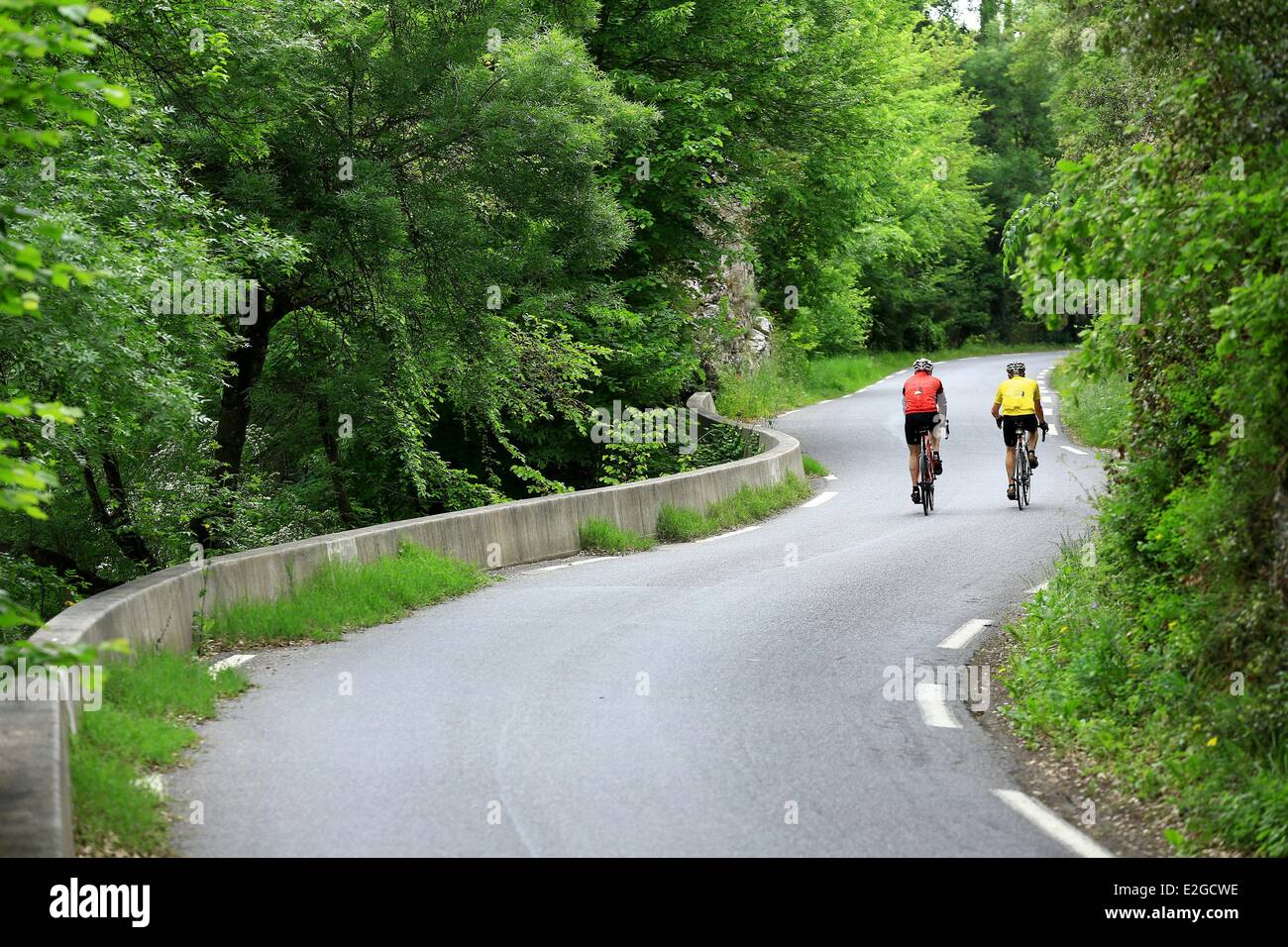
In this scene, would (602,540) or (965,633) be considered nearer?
(965,633)

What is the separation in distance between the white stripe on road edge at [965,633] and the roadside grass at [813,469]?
12.8 m

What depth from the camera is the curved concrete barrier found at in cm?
528

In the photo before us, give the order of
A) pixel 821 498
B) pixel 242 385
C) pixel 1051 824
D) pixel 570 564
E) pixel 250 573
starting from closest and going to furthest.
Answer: pixel 1051 824, pixel 250 573, pixel 570 564, pixel 242 385, pixel 821 498

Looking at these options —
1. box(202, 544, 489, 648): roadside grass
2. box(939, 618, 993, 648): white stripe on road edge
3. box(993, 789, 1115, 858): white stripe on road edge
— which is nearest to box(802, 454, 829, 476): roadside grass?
box(202, 544, 489, 648): roadside grass

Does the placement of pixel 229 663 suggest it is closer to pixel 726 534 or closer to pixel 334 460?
pixel 726 534

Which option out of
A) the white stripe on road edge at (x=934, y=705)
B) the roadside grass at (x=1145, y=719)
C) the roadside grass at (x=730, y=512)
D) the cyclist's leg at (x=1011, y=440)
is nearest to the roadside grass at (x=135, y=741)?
the white stripe on road edge at (x=934, y=705)

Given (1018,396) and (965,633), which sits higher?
(1018,396)

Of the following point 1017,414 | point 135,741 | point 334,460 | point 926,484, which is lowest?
point 135,741

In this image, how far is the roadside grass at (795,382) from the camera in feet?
111

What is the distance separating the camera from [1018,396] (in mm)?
18109

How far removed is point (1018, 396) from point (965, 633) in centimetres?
815

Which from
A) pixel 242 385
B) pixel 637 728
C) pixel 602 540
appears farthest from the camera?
pixel 242 385

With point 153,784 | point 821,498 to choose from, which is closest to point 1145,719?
point 153,784
